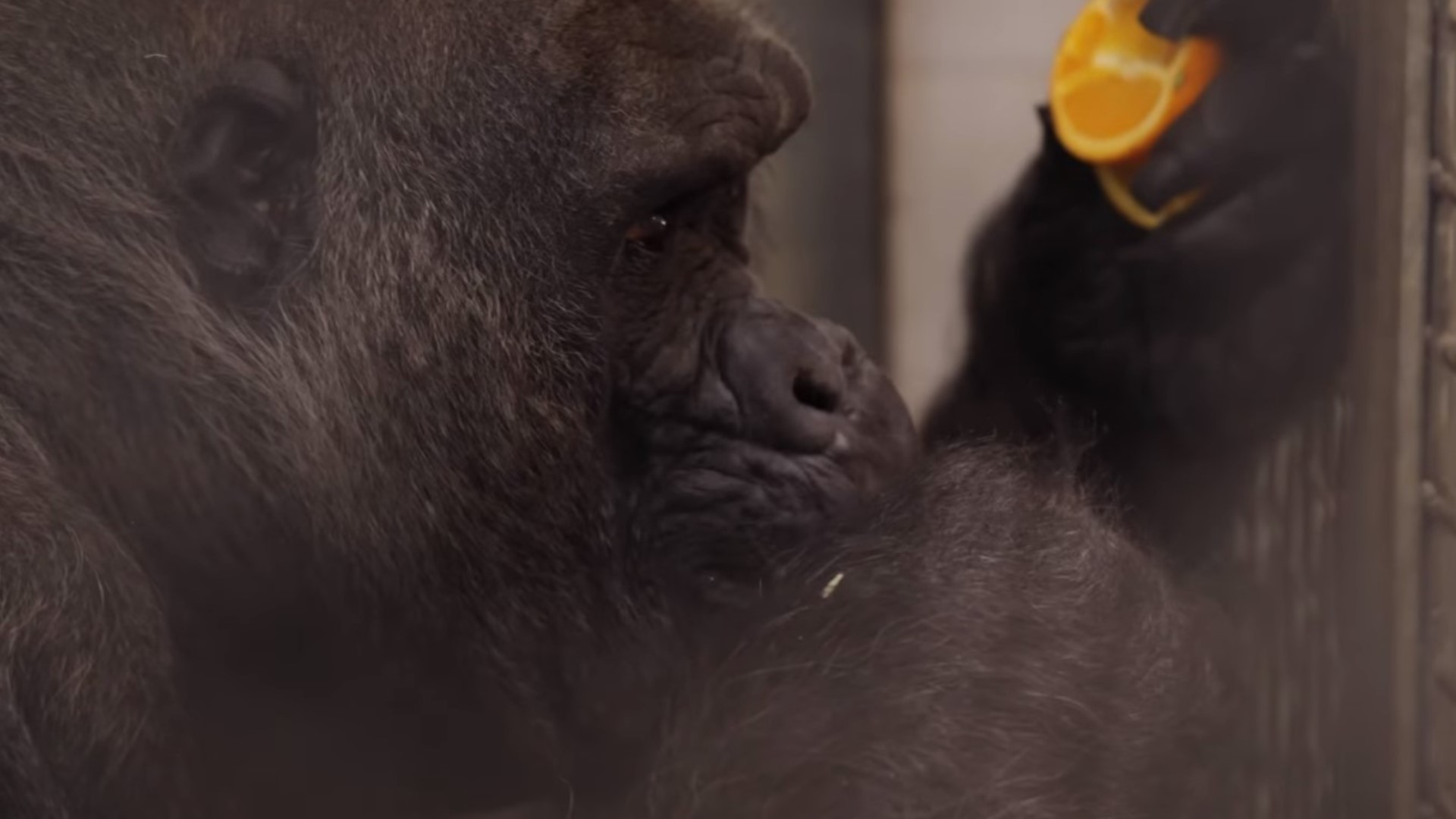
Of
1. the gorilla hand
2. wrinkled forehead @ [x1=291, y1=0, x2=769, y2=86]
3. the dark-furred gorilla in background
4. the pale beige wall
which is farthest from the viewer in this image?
the pale beige wall

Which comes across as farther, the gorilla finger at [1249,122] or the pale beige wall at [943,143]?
the pale beige wall at [943,143]

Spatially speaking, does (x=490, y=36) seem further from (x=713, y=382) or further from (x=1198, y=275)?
(x=1198, y=275)

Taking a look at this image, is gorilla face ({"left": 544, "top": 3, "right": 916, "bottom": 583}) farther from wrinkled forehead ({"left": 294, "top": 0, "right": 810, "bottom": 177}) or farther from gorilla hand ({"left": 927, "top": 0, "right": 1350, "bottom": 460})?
gorilla hand ({"left": 927, "top": 0, "right": 1350, "bottom": 460})

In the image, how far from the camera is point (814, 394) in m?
1.65

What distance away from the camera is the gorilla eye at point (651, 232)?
1617 mm

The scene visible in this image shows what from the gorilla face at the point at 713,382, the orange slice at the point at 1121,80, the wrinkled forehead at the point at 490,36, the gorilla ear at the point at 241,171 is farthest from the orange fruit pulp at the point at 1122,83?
the gorilla ear at the point at 241,171

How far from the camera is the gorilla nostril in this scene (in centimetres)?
165

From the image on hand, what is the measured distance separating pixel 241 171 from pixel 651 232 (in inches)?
15.3

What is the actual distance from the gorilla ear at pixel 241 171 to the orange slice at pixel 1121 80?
0.73 m

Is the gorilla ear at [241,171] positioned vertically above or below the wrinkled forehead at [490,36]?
below

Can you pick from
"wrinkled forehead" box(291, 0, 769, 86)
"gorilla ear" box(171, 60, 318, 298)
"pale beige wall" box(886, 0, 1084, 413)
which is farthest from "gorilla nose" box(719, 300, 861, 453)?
"pale beige wall" box(886, 0, 1084, 413)

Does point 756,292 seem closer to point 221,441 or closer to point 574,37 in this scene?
point 574,37

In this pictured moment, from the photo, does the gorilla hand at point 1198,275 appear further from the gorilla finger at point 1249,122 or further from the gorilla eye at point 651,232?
the gorilla eye at point 651,232

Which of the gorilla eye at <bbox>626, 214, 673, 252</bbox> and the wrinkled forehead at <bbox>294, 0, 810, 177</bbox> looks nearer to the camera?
the wrinkled forehead at <bbox>294, 0, 810, 177</bbox>
